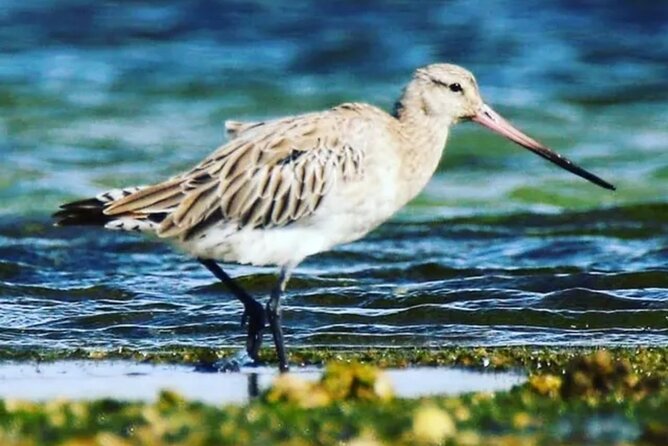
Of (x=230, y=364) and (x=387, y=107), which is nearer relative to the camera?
(x=230, y=364)

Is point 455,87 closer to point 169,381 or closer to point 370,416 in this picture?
point 169,381

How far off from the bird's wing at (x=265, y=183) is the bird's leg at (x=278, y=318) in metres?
0.31

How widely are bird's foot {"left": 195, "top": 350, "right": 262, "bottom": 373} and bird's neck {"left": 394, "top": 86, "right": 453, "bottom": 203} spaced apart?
4.32 ft

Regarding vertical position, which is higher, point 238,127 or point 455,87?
point 455,87

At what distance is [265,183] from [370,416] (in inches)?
135

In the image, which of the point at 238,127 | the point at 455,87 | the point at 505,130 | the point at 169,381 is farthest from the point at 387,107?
the point at 169,381

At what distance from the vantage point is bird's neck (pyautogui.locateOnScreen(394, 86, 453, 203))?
390 inches

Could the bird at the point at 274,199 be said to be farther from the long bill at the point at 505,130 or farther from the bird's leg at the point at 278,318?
the long bill at the point at 505,130

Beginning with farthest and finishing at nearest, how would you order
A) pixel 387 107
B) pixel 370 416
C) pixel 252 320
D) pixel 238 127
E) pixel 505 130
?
1. pixel 387 107
2. pixel 505 130
3. pixel 238 127
4. pixel 252 320
5. pixel 370 416

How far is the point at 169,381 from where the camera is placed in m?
8.78

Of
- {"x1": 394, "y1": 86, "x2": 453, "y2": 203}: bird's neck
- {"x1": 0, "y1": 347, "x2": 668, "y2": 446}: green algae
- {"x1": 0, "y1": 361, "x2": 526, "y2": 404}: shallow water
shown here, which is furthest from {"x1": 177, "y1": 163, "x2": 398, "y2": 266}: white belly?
{"x1": 0, "y1": 347, "x2": 668, "y2": 446}: green algae

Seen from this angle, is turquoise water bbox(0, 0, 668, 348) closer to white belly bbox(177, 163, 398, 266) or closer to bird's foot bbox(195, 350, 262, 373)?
bird's foot bbox(195, 350, 262, 373)

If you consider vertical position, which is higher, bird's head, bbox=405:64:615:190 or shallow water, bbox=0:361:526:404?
bird's head, bbox=405:64:615:190

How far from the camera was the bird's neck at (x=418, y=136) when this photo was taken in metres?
9.91
